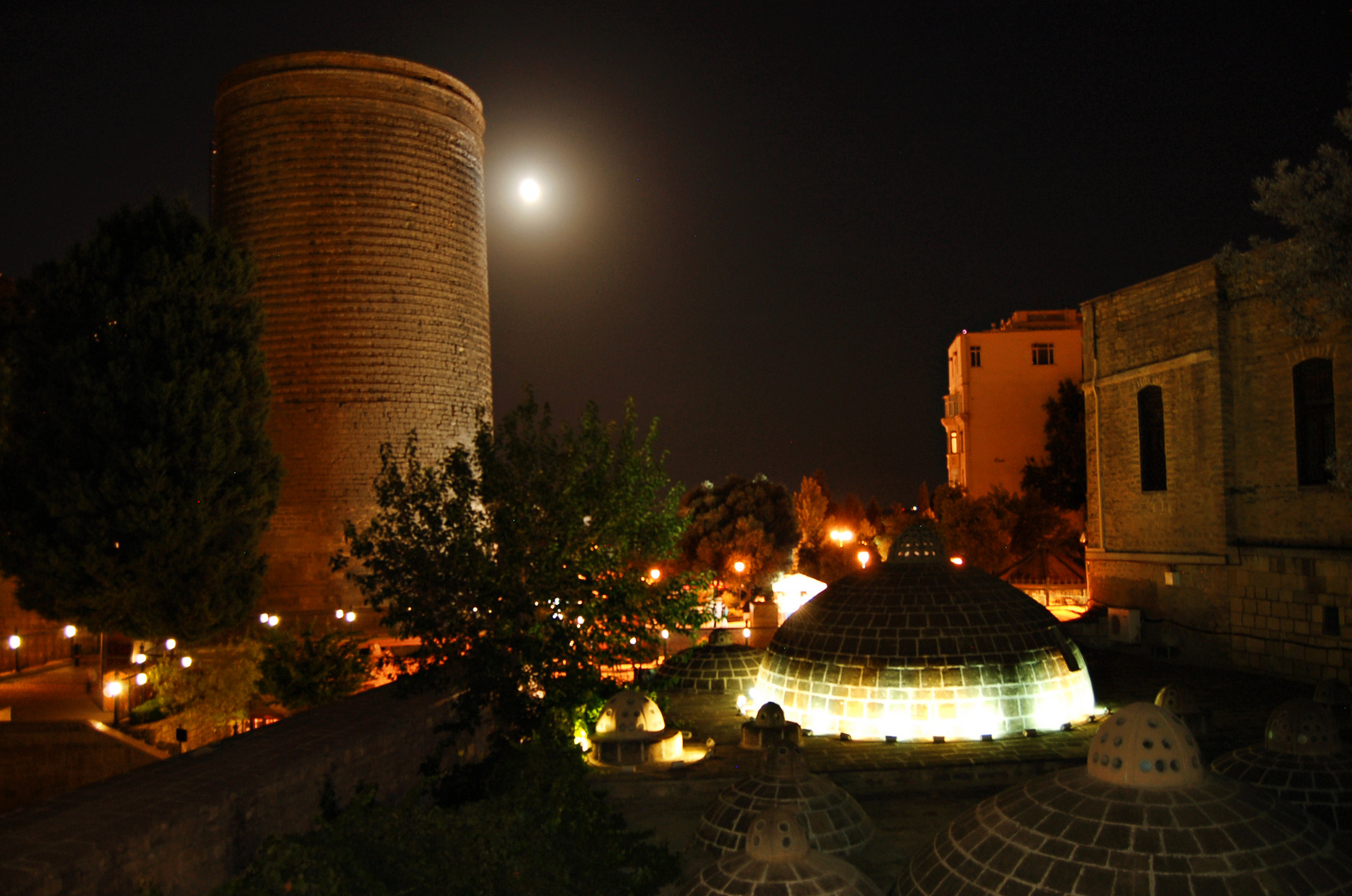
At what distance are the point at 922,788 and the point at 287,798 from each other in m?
7.85

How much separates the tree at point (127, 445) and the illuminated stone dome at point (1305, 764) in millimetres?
16920

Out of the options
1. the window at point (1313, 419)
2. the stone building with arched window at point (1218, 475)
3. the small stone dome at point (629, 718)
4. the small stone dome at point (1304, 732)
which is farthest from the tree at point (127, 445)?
the window at point (1313, 419)

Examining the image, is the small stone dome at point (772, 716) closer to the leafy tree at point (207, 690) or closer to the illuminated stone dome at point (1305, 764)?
the illuminated stone dome at point (1305, 764)

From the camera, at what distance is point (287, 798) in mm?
8031

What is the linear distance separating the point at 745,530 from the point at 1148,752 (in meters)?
31.4

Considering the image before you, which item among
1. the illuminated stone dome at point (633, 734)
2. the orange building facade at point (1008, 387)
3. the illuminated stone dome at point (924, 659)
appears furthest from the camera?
the orange building facade at point (1008, 387)

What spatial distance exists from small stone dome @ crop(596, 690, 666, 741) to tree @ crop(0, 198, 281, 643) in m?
9.14

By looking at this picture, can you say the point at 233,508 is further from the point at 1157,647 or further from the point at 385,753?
the point at 1157,647

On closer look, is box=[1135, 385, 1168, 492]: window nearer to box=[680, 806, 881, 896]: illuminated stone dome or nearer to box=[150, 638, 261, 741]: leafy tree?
box=[680, 806, 881, 896]: illuminated stone dome

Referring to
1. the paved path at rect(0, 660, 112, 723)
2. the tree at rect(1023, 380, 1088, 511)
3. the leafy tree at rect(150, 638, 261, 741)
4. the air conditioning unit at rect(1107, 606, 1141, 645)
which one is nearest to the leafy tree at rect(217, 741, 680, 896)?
the leafy tree at rect(150, 638, 261, 741)

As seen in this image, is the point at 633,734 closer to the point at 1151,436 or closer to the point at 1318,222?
the point at 1318,222

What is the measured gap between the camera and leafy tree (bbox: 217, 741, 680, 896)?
6.13 metres

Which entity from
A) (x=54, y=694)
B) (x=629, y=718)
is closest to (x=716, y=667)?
(x=629, y=718)

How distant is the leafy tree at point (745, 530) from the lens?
124 feet
